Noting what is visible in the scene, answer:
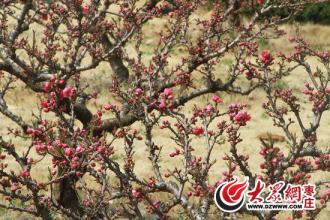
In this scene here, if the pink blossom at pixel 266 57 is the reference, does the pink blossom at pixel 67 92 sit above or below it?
below

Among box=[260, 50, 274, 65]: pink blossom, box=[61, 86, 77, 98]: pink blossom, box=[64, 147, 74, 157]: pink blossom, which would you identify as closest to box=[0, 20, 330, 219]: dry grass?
box=[260, 50, 274, 65]: pink blossom

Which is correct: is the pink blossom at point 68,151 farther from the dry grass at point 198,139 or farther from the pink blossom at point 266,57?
the dry grass at point 198,139

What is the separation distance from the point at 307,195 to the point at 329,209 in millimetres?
5466

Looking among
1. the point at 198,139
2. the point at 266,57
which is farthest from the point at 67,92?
the point at 198,139

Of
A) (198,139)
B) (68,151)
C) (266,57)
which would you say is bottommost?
(68,151)

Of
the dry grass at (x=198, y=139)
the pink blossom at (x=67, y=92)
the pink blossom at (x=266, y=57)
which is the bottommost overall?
the pink blossom at (x=67, y=92)

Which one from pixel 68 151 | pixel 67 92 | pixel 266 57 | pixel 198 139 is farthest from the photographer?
pixel 198 139

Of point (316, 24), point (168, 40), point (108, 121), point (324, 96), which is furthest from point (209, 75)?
point (316, 24)

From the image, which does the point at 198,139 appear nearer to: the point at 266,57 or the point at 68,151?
the point at 266,57

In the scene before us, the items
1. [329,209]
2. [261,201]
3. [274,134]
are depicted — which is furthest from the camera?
[274,134]

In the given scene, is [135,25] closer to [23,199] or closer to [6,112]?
[6,112]

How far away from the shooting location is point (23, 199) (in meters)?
6.12

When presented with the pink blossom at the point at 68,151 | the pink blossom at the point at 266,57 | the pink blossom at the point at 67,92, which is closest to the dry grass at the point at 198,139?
the pink blossom at the point at 266,57

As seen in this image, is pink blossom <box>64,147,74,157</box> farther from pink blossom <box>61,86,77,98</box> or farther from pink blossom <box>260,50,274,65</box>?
pink blossom <box>260,50,274,65</box>
